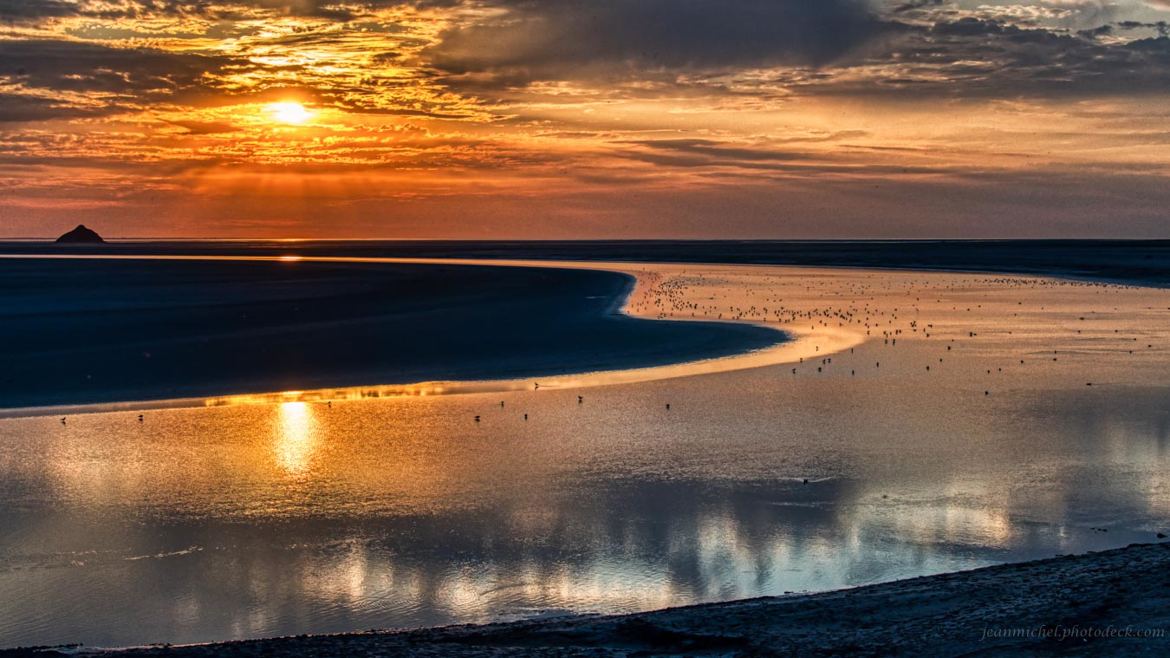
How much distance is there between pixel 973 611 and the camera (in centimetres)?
904

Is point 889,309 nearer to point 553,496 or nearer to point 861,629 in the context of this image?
point 553,496

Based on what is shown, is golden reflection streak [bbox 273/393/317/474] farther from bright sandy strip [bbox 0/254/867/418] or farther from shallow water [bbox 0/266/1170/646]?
bright sandy strip [bbox 0/254/867/418]

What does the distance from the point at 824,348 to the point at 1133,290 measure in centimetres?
3446

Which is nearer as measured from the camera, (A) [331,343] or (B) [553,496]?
(B) [553,496]

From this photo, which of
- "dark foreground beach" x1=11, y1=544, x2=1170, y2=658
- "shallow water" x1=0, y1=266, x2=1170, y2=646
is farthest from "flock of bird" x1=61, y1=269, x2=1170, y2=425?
"dark foreground beach" x1=11, y1=544, x2=1170, y2=658

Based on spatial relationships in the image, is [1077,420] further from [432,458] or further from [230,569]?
[230,569]

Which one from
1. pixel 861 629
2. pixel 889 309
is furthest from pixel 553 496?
pixel 889 309

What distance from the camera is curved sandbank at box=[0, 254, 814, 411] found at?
24.9 metres

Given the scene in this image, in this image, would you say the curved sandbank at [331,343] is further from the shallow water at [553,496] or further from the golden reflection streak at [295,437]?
the shallow water at [553,496]

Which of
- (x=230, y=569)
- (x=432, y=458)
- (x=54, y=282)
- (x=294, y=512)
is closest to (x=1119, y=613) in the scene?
(x=230, y=569)

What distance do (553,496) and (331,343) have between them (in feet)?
59.3

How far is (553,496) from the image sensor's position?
14750mm

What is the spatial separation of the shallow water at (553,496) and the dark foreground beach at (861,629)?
2.91 feet

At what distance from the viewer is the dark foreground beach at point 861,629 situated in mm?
8234
